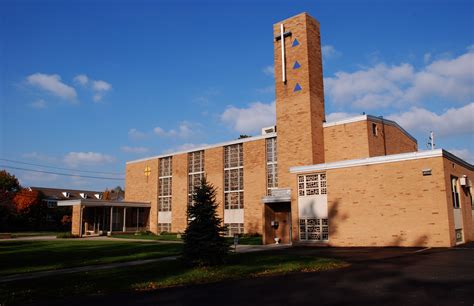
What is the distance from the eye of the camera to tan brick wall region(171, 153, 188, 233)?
147ft

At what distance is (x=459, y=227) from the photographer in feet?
72.9

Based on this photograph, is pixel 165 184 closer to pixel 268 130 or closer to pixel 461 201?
pixel 268 130

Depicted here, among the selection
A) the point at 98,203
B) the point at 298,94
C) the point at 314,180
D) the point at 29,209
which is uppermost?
the point at 298,94

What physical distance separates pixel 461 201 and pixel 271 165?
53.9 feet

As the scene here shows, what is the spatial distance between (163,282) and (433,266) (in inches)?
351

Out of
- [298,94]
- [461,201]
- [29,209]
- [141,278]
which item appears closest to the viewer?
[141,278]

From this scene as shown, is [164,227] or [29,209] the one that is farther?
[29,209]

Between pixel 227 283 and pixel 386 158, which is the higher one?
pixel 386 158

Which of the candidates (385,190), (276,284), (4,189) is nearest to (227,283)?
(276,284)

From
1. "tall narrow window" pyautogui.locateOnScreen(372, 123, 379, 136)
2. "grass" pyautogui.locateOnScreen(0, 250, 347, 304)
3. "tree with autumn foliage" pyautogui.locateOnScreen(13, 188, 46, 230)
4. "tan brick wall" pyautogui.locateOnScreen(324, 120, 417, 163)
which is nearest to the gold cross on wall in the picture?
"tree with autumn foliage" pyautogui.locateOnScreen(13, 188, 46, 230)

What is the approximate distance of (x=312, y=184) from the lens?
2564 centimetres

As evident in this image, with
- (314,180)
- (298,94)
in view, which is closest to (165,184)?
(298,94)

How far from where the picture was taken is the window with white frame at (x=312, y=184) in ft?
82.6

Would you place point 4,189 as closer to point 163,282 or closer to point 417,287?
point 163,282
